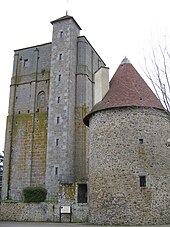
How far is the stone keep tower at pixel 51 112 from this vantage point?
2441 cm

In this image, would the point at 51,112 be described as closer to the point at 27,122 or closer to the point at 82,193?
the point at 27,122

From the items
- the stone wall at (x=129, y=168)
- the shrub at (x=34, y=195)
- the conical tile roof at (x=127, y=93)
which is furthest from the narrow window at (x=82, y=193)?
the conical tile roof at (x=127, y=93)

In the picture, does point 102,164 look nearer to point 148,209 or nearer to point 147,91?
point 148,209

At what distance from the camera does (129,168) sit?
16609 millimetres

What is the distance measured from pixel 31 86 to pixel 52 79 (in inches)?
110

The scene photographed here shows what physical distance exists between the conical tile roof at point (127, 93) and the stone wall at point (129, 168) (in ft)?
1.16

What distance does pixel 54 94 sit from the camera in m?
25.9

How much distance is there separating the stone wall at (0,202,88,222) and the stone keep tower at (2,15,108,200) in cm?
372

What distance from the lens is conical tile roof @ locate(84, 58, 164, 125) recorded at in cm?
1767

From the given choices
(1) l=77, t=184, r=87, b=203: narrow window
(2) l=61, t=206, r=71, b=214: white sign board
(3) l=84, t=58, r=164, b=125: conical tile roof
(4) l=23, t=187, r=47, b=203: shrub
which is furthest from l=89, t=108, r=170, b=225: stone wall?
(4) l=23, t=187, r=47, b=203: shrub

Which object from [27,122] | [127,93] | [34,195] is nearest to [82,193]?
[34,195]

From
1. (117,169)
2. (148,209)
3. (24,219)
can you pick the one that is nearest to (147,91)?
(117,169)

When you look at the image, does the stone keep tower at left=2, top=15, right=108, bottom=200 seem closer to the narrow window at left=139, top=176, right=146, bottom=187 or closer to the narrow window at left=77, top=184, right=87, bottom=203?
the narrow window at left=77, top=184, right=87, bottom=203

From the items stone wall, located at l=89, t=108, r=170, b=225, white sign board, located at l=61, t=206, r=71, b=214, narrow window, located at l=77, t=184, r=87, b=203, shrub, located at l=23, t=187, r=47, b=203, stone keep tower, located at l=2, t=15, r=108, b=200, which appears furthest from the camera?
stone keep tower, located at l=2, t=15, r=108, b=200
